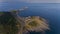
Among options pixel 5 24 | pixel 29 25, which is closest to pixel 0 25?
pixel 5 24

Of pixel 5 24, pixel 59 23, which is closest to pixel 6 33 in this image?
pixel 5 24

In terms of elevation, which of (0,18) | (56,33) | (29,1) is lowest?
(56,33)

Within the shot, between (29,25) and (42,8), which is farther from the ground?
(42,8)

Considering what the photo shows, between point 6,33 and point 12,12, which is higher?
point 12,12

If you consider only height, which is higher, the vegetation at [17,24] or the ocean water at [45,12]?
the ocean water at [45,12]

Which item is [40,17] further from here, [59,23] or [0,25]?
[0,25]

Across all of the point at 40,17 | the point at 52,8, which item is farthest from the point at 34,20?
the point at 52,8

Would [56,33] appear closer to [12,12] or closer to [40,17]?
[40,17]

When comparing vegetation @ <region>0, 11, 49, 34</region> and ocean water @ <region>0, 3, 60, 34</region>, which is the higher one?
ocean water @ <region>0, 3, 60, 34</region>

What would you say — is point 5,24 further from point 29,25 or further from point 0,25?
point 29,25
